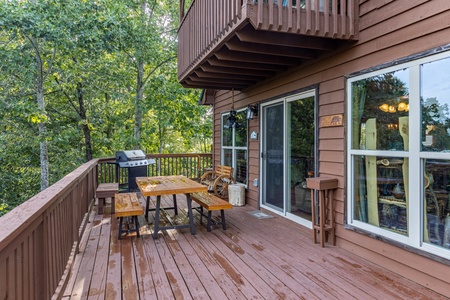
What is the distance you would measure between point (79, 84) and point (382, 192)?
31.6 feet

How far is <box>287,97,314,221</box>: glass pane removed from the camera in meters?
3.83

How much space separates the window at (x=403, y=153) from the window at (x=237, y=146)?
2841mm

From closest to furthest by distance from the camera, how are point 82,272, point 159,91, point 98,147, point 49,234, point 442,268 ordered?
point 49,234 → point 442,268 → point 82,272 → point 159,91 → point 98,147

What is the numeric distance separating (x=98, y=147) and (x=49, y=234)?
31.2 feet

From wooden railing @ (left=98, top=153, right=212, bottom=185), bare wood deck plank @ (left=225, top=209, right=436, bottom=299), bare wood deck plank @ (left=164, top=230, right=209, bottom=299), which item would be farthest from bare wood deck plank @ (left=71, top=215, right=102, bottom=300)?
wooden railing @ (left=98, top=153, right=212, bottom=185)

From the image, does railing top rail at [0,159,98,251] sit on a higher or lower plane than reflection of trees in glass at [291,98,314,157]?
lower

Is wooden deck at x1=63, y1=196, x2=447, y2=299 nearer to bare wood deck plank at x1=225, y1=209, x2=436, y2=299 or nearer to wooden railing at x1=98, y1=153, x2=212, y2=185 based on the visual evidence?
bare wood deck plank at x1=225, y1=209, x2=436, y2=299

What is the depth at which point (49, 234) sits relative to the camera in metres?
1.92

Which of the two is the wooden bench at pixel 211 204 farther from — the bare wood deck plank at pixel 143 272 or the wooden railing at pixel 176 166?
the wooden railing at pixel 176 166

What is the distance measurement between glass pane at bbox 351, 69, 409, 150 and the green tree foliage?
654 cm

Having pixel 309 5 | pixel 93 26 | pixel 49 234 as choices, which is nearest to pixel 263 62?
pixel 309 5

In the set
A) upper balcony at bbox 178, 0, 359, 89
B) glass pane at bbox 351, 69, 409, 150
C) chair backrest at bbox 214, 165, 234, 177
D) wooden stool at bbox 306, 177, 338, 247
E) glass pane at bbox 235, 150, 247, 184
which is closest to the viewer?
glass pane at bbox 351, 69, 409, 150

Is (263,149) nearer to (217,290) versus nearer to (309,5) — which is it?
(309,5)

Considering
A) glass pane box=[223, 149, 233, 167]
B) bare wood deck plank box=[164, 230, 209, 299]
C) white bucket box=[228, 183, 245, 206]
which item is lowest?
bare wood deck plank box=[164, 230, 209, 299]
